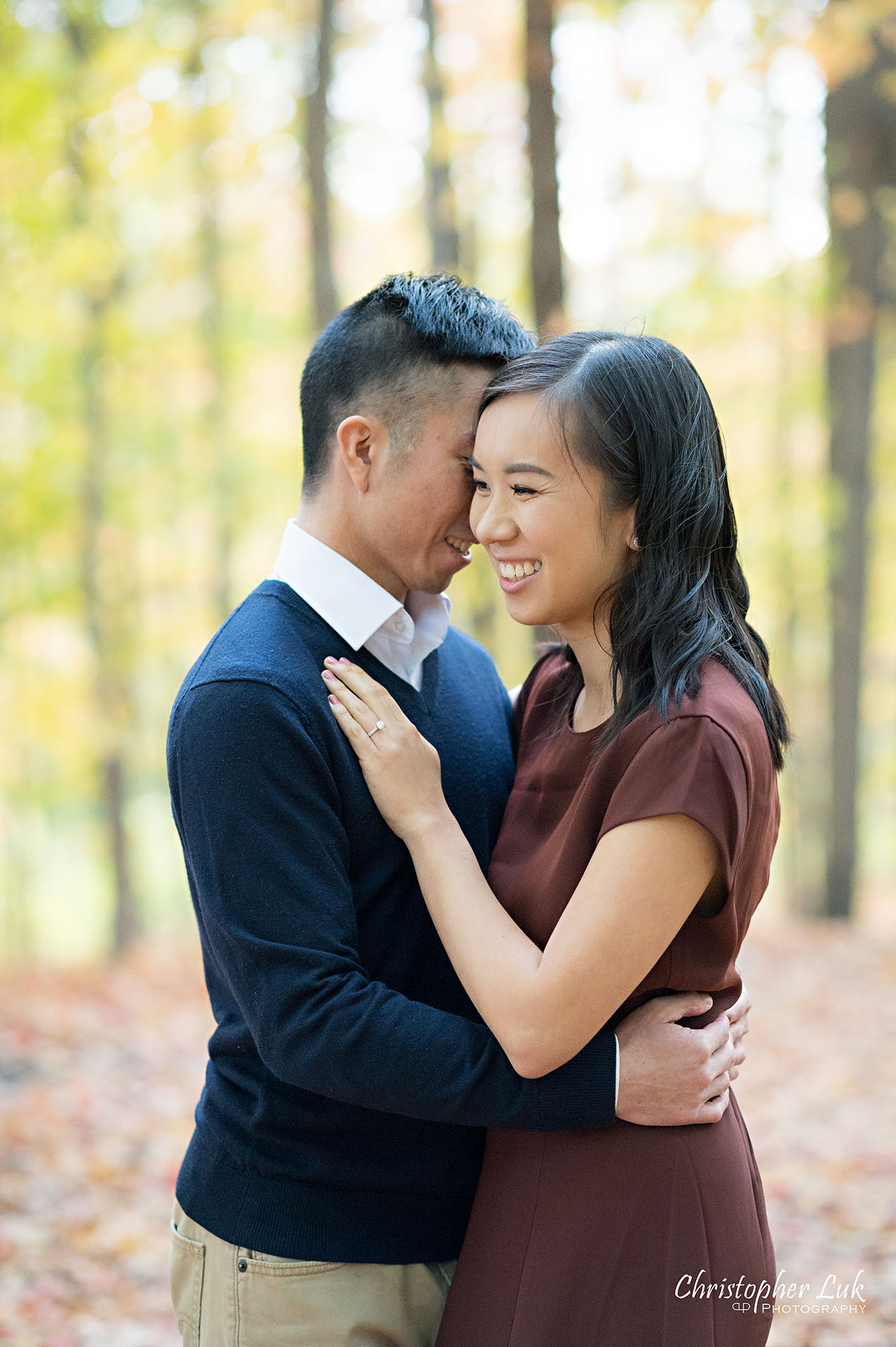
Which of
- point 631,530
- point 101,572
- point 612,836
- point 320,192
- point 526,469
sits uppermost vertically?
point 320,192

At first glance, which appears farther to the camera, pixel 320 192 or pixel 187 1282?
pixel 320 192

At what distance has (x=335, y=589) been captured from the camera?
85.6 inches

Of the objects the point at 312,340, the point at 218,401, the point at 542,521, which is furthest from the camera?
the point at 218,401

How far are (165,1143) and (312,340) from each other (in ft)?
28.6

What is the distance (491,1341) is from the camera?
190 cm

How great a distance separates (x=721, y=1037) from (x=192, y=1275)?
109cm

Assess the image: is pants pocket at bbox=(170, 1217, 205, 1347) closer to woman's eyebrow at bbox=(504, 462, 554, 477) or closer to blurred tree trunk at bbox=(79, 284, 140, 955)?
woman's eyebrow at bbox=(504, 462, 554, 477)

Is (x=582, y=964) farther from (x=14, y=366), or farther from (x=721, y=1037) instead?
(x=14, y=366)

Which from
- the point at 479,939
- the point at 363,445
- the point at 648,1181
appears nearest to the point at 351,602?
the point at 363,445

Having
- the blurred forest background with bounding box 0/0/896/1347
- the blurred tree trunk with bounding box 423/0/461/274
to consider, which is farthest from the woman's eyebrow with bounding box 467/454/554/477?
the blurred tree trunk with bounding box 423/0/461/274

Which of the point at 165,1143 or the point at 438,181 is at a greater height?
the point at 438,181

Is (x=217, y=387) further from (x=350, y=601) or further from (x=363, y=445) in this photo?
(x=350, y=601)

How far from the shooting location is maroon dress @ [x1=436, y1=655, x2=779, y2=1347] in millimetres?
1758

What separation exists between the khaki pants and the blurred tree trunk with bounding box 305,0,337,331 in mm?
7450
